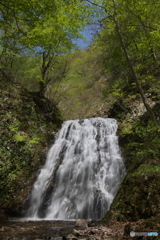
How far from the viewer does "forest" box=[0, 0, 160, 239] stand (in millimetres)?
4621

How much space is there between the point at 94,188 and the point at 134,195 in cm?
309

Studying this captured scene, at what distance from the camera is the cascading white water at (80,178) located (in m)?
6.91

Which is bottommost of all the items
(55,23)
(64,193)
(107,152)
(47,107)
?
(64,193)

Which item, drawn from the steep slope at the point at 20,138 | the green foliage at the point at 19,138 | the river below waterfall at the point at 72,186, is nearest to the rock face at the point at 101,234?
the river below waterfall at the point at 72,186

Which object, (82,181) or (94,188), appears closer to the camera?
(94,188)

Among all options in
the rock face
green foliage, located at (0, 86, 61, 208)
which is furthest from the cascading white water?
the rock face

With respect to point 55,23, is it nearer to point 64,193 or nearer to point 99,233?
point 64,193

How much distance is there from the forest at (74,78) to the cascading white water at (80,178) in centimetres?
54

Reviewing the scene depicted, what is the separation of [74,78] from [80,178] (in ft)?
28.5

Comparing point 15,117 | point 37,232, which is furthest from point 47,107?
point 37,232

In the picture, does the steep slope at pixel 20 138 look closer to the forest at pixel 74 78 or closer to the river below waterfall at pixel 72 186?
the forest at pixel 74 78

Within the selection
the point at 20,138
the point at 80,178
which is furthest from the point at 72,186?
the point at 20,138

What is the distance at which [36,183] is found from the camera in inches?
333

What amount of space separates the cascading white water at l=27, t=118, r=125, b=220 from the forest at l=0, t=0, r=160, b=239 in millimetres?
545
